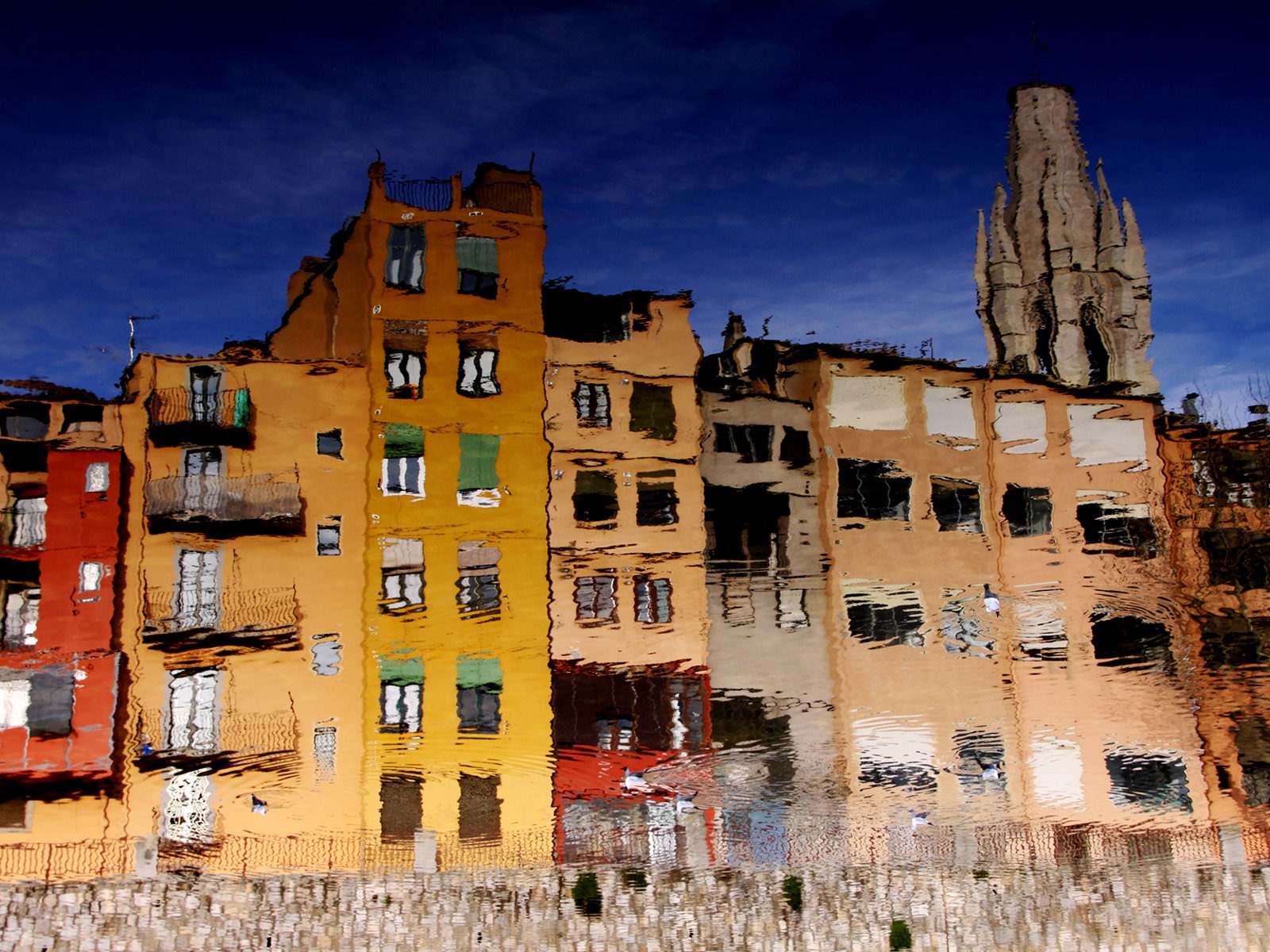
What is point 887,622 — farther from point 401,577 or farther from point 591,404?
point 401,577

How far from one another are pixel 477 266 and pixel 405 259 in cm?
71

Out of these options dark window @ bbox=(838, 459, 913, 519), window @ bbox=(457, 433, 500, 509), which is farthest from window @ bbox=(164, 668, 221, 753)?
dark window @ bbox=(838, 459, 913, 519)

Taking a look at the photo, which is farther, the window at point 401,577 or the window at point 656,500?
the window at point 656,500

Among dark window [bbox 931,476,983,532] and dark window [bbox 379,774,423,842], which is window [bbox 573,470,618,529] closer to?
dark window [bbox 379,774,423,842]

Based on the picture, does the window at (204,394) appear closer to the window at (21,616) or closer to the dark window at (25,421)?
the dark window at (25,421)

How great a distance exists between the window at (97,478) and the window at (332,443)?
5.90ft

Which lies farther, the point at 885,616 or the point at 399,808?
the point at 885,616

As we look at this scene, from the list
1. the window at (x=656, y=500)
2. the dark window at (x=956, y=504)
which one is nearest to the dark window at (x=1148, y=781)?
the dark window at (x=956, y=504)

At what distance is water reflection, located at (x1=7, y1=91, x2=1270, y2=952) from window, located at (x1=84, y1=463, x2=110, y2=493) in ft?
0.12

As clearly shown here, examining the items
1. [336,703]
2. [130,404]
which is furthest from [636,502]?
[130,404]

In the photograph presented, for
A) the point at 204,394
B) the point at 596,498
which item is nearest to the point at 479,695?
the point at 596,498

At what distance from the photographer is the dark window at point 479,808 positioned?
420 inches

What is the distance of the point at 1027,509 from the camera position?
12.6m

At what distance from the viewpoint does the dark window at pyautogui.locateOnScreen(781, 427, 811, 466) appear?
12.3 metres
